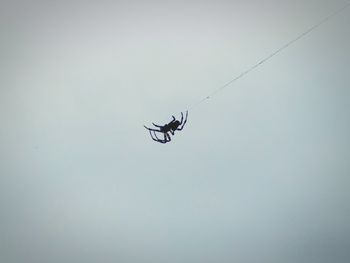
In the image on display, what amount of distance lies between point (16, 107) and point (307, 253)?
33.8ft

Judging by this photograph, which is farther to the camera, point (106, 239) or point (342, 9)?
point (106, 239)

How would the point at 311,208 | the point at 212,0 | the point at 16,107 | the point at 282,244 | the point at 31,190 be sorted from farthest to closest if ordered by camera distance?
the point at 282,244, the point at 311,208, the point at 31,190, the point at 16,107, the point at 212,0

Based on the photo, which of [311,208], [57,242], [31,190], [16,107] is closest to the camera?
[16,107]

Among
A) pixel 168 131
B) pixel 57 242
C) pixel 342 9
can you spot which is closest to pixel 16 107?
pixel 168 131

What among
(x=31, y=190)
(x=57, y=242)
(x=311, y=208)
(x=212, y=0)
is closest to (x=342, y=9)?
(x=212, y=0)

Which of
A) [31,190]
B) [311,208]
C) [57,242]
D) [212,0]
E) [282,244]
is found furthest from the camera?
[282,244]

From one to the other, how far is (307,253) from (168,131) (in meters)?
8.14

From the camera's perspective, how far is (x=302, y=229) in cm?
1215

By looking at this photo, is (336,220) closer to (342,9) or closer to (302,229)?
(302,229)

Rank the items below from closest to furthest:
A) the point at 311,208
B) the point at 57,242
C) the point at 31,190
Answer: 1. the point at 31,190
2. the point at 57,242
3. the point at 311,208

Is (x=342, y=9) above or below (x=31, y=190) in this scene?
above

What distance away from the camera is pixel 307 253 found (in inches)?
496

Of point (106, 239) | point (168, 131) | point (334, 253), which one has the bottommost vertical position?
point (334, 253)

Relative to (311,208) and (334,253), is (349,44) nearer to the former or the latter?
(311,208)
